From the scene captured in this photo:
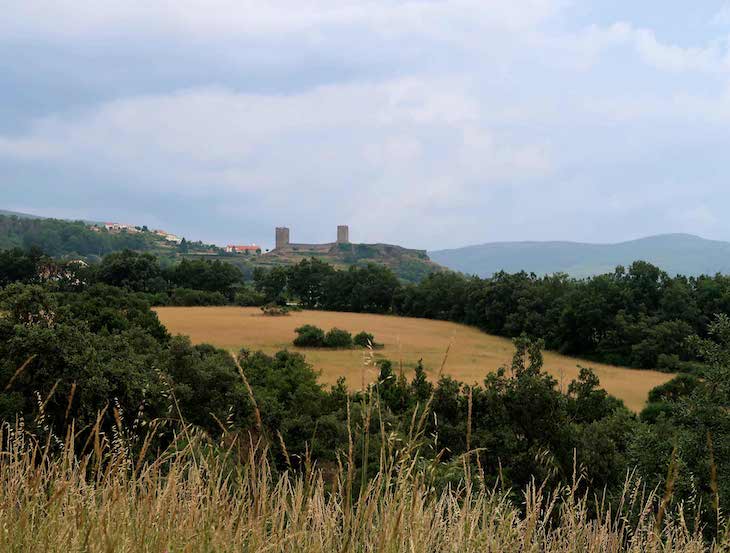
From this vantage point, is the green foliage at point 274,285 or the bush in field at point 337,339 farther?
the green foliage at point 274,285

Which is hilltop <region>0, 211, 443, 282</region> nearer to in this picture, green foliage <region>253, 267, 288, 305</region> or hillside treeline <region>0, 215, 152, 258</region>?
hillside treeline <region>0, 215, 152, 258</region>

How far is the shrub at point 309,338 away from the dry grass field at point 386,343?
3.46 feet

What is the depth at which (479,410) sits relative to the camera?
18062 millimetres

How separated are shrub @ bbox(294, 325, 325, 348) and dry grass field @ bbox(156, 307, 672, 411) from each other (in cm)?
105

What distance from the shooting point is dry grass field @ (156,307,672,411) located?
38.9 meters

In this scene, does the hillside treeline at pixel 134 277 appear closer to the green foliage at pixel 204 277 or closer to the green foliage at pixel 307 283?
the green foliage at pixel 204 277

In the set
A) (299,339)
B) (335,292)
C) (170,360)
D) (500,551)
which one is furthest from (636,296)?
(500,551)

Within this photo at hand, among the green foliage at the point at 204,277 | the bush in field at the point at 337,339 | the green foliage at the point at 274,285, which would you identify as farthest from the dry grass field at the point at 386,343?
the green foliage at the point at 204,277

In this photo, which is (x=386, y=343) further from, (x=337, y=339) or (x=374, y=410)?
(x=374, y=410)

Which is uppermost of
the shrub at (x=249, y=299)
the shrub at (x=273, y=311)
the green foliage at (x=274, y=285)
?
the green foliage at (x=274, y=285)

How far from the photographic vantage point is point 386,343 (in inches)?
1944

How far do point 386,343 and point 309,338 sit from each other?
656cm

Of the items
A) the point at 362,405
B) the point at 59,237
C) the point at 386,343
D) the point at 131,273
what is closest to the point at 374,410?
the point at 362,405

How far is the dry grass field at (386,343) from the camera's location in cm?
3888
